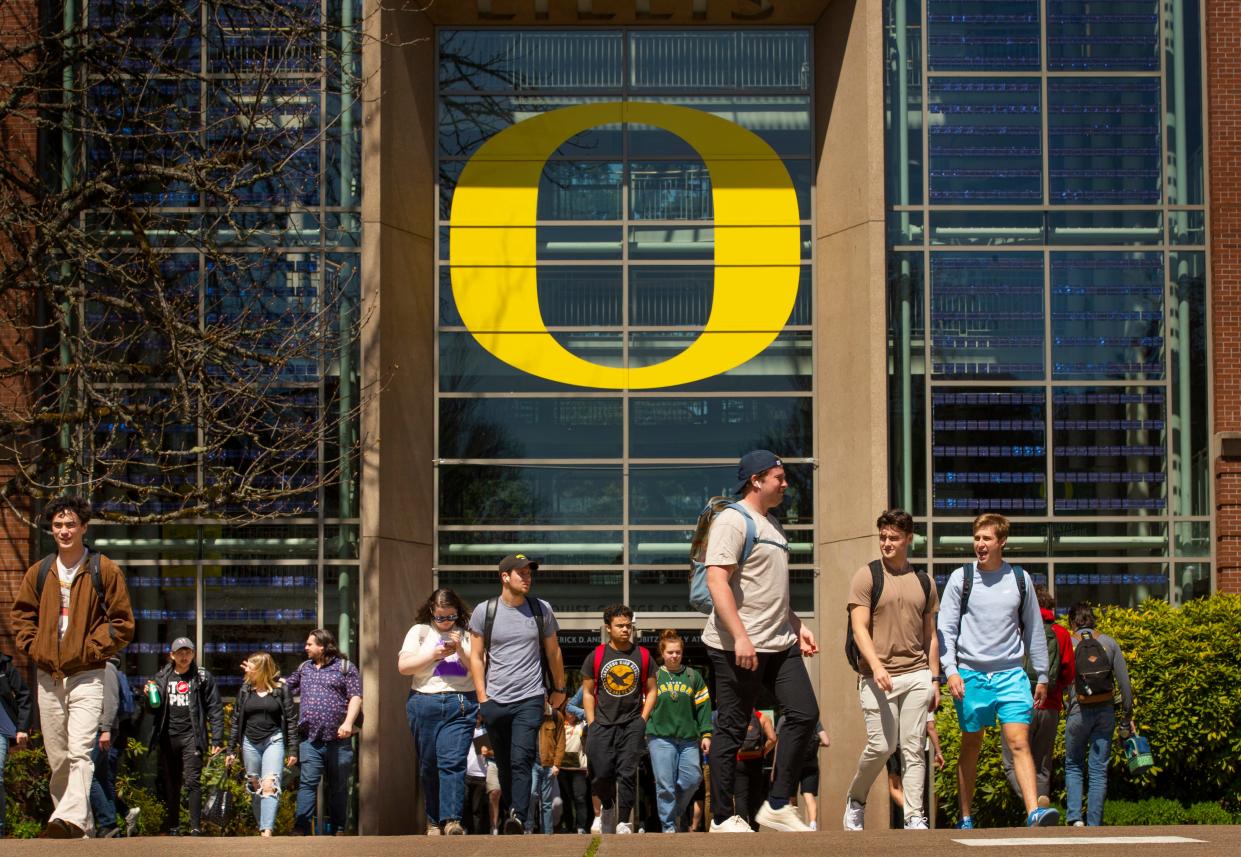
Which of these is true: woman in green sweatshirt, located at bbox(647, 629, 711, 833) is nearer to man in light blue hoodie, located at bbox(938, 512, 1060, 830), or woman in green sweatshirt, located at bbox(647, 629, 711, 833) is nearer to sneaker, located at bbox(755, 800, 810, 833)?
man in light blue hoodie, located at bbox(938, 512, 1060, 830)

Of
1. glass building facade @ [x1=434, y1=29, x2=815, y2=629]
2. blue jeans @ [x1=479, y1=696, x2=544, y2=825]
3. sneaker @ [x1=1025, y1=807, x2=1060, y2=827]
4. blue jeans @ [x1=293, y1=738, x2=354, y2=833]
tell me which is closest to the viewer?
sneaker @ [x1=1025, y1=807, x2=1060, y2=827]

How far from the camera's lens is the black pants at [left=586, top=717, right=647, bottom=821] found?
12586 millimetres

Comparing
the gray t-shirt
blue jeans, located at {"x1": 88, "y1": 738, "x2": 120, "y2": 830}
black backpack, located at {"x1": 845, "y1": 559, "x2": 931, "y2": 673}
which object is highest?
black backpack, located at {"x1": 845, "y1": 559, "x2": 931, "y2": 673}

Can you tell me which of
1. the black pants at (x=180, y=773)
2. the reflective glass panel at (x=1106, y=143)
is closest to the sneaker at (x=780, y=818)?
the black pants at (x=180, y=773)

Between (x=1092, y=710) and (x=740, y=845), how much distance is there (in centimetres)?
677

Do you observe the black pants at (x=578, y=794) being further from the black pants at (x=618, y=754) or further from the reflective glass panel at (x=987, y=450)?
the reflective glass panel at (x=987, y=450)

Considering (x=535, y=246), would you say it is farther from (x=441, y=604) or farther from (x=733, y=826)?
(x=733, y=826)

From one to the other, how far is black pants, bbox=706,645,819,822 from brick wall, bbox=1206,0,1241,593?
909cm

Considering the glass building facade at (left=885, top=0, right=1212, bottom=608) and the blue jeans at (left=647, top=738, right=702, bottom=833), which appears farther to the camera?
the glass building facade at (left=885, top=0, right=1212, bottom=608)

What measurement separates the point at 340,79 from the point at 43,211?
3.06 m

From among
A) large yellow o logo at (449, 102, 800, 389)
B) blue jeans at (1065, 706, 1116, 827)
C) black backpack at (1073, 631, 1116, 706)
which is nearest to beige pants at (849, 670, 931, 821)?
black backpack at (1073, 631, 1116, 706)

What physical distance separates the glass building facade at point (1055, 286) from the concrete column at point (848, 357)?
0.30 meters

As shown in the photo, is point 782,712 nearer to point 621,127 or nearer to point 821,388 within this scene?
point 821,388

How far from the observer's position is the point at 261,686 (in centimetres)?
1502
